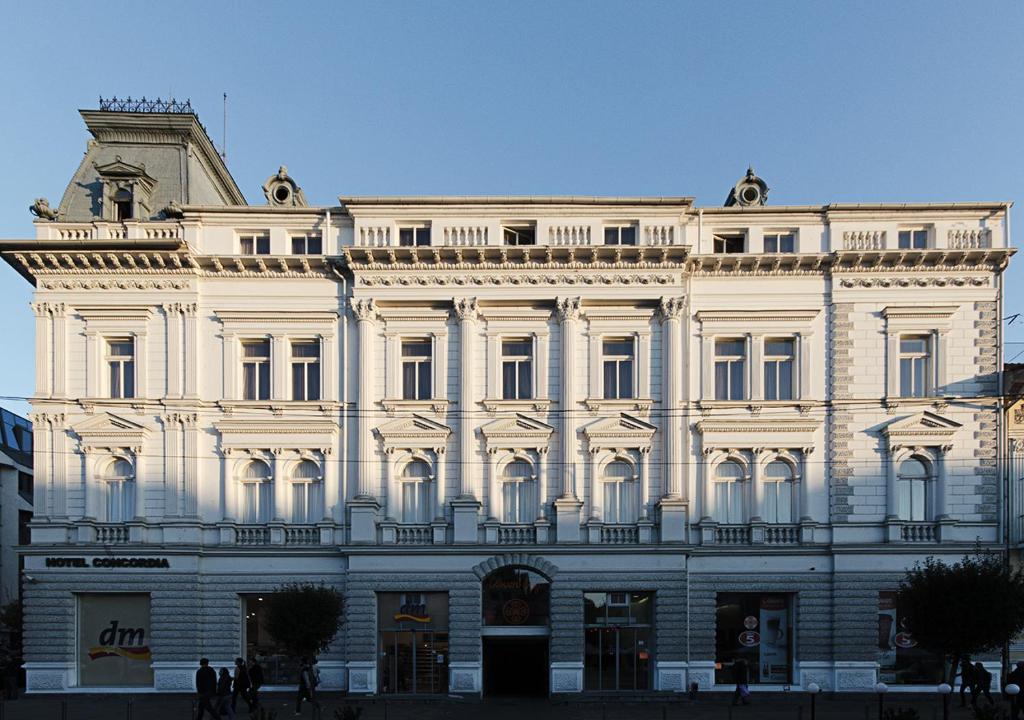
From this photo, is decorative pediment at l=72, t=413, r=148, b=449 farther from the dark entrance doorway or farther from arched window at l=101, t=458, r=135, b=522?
the dark entrance doorway

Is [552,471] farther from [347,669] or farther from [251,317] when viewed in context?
[251,317]

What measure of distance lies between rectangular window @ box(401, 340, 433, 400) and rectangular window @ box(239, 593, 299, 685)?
9.18m

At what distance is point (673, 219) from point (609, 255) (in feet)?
9.35

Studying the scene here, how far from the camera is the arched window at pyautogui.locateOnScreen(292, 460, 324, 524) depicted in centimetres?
3136

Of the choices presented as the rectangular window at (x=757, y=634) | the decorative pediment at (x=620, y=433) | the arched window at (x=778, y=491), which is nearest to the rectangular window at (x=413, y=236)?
the decorative pediment at (x=620, y=433)

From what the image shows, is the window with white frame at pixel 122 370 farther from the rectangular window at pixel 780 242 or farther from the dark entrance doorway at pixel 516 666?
the rectangular window at pixel 780 242

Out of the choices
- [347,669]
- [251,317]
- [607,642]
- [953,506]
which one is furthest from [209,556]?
[953,506]

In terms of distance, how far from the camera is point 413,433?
31.0m

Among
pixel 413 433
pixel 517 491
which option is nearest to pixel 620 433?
pixel 517 491

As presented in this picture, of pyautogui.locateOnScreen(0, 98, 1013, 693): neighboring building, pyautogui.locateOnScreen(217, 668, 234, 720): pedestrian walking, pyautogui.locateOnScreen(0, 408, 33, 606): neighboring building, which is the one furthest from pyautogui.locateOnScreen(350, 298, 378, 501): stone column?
pyautogui.locateOnScreen(0, 408, 33, 606): neighboring building

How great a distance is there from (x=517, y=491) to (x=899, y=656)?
1507 cm

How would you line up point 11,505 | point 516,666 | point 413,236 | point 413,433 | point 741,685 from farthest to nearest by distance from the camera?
point 11,505 → point 413,236 → point 516,666 → point 413,433 → point 741,685

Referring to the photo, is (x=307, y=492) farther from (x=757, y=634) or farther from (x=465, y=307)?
(x=757, y=634)

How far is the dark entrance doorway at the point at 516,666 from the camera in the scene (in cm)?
3097
